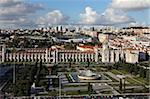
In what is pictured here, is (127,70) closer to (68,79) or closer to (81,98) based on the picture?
(68,79)

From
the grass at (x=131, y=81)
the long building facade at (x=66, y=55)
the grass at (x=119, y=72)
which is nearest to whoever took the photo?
the grass at (x=131, y=81)

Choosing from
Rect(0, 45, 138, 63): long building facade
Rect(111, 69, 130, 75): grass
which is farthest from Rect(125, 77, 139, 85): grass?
Rect(0, 45, 138, 63): long building facade

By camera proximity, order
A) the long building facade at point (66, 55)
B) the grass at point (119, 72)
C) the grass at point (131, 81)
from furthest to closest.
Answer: the long building facade at point (66, 55)
the grass at point (119, 72)
the grass at point (131, 81)

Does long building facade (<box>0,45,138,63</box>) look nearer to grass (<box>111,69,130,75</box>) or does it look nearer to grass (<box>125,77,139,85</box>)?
grass (<box>111,69,130,75</box>)

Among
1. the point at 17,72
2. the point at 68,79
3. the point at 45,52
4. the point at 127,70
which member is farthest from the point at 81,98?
the point at 45,52

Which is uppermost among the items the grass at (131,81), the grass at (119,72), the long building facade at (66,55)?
the long building facade at (66,55)

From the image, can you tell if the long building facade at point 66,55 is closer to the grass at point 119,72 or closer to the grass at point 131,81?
the grass at point 119,72

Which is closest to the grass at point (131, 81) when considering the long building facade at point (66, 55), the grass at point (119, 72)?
the grass at point (119, 72)

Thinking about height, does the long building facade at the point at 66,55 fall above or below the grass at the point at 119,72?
above
